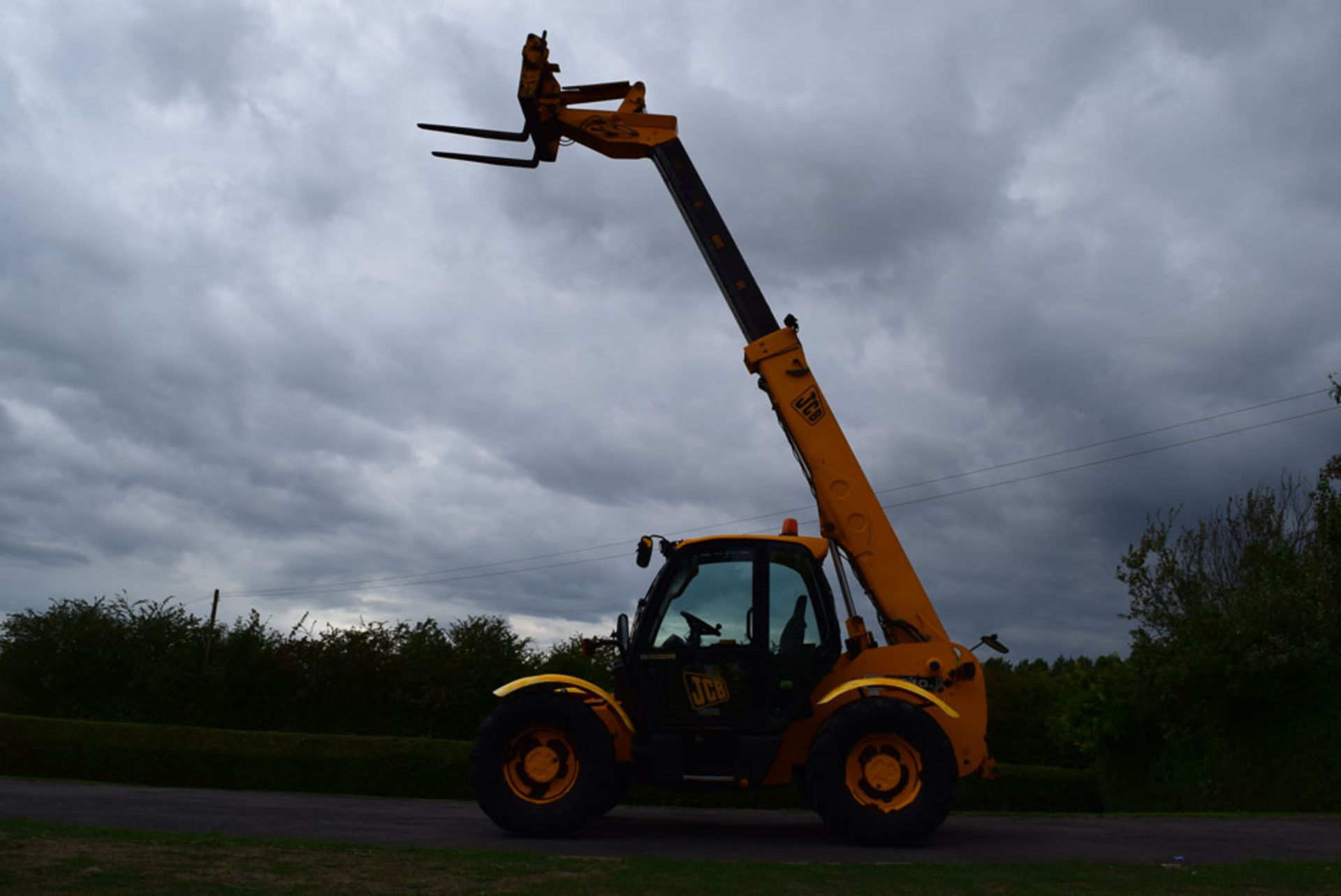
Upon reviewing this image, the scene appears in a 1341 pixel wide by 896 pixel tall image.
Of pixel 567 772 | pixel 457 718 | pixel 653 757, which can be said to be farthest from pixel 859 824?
pixel 457 718

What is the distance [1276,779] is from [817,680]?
1458 centimetres

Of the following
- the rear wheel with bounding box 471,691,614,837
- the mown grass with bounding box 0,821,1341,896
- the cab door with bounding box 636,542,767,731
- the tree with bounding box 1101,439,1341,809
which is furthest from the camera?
the tree with bounding box 1101,439,1341,809

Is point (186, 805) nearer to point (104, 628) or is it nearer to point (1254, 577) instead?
point (104, 628)

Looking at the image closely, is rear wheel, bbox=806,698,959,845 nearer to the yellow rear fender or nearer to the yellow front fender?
the yellow rear fender

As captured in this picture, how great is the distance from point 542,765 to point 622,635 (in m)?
1.30

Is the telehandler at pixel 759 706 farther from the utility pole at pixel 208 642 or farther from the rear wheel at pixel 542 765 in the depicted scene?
the utility pole at pixel 208 642

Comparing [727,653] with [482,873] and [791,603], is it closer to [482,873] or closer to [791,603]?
[791,603]

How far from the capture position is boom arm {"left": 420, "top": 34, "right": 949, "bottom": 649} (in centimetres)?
1013

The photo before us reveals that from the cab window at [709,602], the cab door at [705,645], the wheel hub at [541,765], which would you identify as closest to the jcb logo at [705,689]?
the cab door at [705,645]

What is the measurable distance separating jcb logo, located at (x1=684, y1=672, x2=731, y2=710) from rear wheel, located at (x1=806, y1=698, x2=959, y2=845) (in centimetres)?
88

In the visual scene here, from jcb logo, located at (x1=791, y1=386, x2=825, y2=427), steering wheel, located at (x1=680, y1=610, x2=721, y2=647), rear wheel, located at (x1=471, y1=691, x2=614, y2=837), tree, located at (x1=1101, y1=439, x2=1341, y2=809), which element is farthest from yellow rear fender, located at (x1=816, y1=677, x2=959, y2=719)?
tree, located at (x1=1101, y1=439, x2=1341, y2=809)

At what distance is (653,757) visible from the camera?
9.04 meters

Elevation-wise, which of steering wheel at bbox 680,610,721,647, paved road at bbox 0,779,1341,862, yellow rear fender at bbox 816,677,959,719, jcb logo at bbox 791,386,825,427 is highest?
jcb logo at bbox 791,386,825,427

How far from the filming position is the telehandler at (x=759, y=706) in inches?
346
